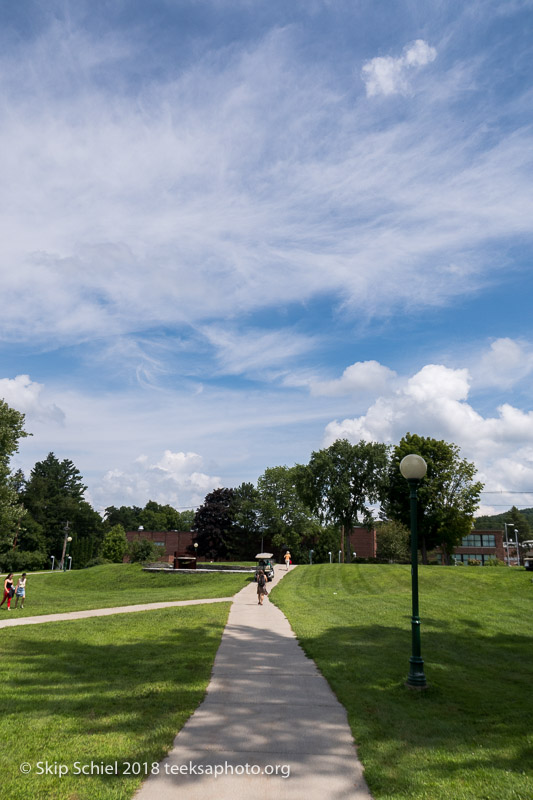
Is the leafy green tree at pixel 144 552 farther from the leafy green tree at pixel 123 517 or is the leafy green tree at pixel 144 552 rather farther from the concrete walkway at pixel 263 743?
the leafy green tree at pixel 123 517

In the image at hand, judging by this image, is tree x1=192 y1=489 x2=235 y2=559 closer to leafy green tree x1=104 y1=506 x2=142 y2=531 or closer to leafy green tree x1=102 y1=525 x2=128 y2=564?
leafy green tree x1=102 y1=525 x2=128 y2=564

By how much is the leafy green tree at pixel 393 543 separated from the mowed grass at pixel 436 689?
5697 cm

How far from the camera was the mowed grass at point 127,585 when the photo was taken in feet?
88.7

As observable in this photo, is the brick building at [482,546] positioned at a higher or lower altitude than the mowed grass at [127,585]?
higher

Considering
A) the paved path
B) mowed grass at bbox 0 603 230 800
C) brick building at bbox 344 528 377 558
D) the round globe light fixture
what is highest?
the round globe light fixture

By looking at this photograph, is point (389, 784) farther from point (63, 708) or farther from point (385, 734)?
point (63, 708)

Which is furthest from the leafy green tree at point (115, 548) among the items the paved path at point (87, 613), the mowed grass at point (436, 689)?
the mowed grass at point (436, 689)

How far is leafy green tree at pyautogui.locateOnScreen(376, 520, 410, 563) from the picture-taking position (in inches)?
3059

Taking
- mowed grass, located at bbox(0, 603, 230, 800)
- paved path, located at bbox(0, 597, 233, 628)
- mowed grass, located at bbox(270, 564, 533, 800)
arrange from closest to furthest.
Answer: mowed grass, located at bbox(0, 603, 230, 800)
mowed grass, located at bbox(270, 564, 533, 800)
paved path, located at bbox(0, 597, 233, 628)

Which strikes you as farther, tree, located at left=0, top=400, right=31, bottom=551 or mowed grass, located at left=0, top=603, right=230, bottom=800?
tree, located at left=0, top=400, right=31, bottom=551

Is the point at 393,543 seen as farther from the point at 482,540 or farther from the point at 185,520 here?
the point at 185,520

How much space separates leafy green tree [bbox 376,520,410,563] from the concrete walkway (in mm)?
68995

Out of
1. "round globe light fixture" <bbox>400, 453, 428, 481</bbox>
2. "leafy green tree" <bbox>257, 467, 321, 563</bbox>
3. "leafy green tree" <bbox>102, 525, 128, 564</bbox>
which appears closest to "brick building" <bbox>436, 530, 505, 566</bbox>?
"leafy green tree" <bbox>257, 467, 321, 563</bbox>

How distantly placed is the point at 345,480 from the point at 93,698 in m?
50.0
